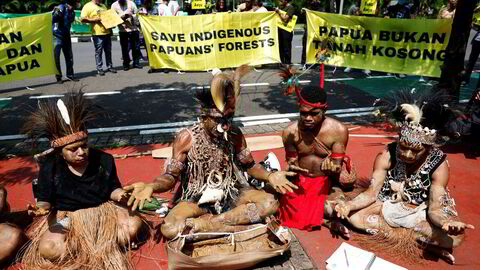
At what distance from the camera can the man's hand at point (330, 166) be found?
139 inches

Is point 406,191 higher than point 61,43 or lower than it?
lower

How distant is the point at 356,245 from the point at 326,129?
1.13 meters

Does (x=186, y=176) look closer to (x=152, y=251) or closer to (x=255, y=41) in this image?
(x=152, y=251)

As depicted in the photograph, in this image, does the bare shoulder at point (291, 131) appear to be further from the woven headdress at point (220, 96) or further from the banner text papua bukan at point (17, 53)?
the banner text papua bukan at point (17, 53)

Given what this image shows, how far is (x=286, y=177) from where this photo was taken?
3482 millimetres

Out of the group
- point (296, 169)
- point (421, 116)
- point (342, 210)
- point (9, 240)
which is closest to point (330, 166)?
point (296, 169)

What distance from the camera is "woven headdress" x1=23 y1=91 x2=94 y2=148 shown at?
116 inches

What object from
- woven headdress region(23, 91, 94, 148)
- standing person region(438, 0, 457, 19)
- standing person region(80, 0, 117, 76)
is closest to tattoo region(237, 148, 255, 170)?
woven headdress region(23, 91, 94, 148)

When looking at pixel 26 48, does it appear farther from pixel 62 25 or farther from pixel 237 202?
pixel 237 202

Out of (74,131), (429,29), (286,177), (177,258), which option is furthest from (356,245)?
(429,29)

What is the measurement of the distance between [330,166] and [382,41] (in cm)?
500

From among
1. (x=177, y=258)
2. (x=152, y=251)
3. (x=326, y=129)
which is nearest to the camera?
(x=177, y=258)

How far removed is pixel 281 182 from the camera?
330cm

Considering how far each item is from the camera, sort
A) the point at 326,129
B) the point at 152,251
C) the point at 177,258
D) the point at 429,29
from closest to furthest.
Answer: the point at 177,258 → the point at 152,251 → the point at 326,129 → the point at 429,29
